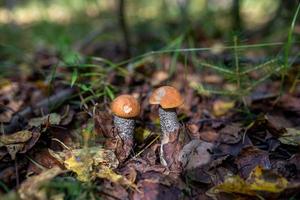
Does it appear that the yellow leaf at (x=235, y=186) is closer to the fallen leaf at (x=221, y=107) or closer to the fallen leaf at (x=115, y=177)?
the fallen leaf at (x=115, y=177)

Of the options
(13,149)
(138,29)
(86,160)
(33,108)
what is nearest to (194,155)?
(86,160)

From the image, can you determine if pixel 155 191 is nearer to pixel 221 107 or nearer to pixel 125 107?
pixel 125 107

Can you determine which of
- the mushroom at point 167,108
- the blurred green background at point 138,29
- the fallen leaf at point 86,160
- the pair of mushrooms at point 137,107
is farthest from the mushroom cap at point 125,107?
the blurred green background at point 138,29

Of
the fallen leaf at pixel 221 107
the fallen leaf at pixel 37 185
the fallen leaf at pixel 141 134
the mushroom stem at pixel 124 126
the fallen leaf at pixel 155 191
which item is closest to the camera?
the fallen leaf at pixel 37 185

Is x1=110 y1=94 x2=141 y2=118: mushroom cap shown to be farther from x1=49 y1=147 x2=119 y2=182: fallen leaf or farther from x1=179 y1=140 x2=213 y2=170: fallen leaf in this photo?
x1=179 y1=140 x2=213 y2=170: fallen leaf

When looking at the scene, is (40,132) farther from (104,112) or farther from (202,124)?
(202,124)

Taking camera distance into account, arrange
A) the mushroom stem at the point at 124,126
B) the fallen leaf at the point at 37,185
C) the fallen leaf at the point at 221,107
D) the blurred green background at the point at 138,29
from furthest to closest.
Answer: the blurred green background at the point at 138,29
the fallen leaf at the point at 221,107
the mushroom stem at the point at 124,126
the fallen leaf at the point at 37,185

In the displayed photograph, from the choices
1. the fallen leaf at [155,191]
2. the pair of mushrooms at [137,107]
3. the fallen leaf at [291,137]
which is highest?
the pair of mushrooms at [137,107]

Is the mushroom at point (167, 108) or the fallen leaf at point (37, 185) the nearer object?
the fallen leaf at point (37, 185)
